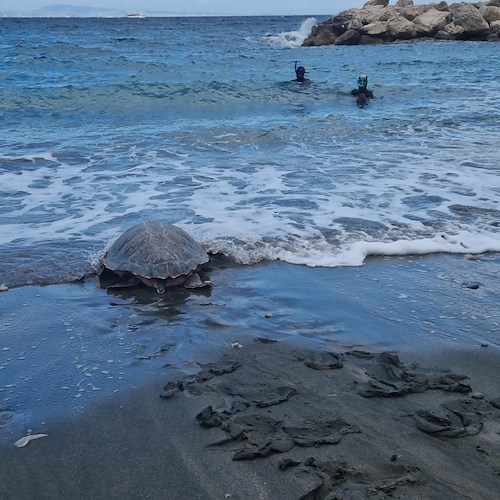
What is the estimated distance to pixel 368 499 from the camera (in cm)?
271

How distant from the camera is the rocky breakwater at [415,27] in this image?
41.0 metres

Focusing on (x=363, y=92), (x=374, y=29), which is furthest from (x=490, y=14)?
(x=363, y=92)

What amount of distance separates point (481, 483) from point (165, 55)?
29.2 metres

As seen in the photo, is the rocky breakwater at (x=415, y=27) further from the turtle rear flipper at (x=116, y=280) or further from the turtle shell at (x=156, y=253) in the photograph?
the turtle rear flipper at (x=116, y=280)

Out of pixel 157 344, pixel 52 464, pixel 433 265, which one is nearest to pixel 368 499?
pixel 52 464

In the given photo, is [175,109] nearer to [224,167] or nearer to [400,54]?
[224,167]

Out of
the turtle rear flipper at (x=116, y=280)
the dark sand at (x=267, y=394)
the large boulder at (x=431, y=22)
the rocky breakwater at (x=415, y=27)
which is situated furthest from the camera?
the large boulder at (x=431, y=22)

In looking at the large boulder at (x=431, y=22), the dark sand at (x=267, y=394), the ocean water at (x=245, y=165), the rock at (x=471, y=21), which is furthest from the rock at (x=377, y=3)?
the dark sand at (x=267, y=394)

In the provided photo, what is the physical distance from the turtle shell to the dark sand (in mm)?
291

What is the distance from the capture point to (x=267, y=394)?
3.64m

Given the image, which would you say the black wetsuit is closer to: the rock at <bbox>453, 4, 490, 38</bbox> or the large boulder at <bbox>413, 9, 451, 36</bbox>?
the large boulder at <bbox>413, 9, 451, 36</bbox>

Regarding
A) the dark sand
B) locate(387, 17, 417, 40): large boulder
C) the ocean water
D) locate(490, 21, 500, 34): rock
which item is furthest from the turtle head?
locate(490, 21, 500, 34): rock

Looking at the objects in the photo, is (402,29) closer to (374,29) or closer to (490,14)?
(374,29)

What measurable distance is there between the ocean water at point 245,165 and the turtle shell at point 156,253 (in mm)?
360
